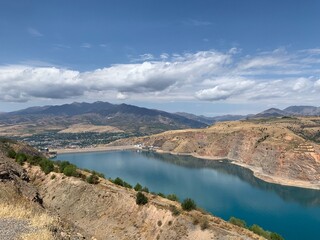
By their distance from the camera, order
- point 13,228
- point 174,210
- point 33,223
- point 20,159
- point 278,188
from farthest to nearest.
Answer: point 278,188 → point 20,159 → point 174,210 → point 33,223 → point 13,228

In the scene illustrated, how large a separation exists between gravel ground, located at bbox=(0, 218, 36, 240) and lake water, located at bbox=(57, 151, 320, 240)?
230 feet

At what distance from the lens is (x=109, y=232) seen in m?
42.5

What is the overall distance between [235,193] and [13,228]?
4430 inches

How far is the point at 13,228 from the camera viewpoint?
1423 cm

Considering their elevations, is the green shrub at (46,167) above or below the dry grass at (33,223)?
below

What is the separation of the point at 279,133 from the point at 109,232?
505 ft

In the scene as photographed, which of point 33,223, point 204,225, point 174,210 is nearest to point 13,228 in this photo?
point 33,223

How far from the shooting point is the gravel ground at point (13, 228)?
13.4 meters

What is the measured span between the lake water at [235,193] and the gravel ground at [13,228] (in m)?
70.0

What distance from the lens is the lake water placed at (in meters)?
84.4

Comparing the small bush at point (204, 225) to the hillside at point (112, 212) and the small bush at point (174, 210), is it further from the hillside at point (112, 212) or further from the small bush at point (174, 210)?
the small bush at point (174, 210)

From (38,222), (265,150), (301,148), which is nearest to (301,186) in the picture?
(301,148)

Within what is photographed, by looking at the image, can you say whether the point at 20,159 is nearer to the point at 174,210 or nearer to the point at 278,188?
the point at 174,210

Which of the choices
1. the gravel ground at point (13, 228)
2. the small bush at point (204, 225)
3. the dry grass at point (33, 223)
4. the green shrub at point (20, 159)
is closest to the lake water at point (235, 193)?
the small bush at point (204, 225)
